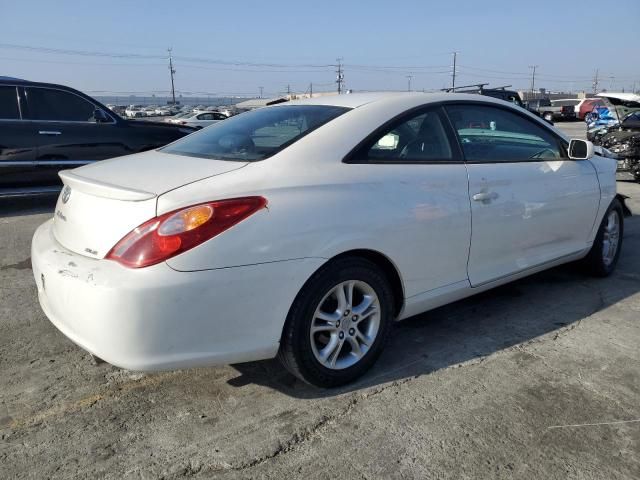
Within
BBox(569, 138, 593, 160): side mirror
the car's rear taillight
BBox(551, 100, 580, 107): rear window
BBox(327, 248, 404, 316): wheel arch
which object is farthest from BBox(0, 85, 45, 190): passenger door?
BBox(551, 100, 580, 107): rear window

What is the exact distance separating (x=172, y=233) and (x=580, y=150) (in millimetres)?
3139

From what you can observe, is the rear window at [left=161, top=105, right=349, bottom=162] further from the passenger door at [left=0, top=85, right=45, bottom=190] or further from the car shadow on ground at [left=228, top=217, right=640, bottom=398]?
the passenger door at [left=0, top=85, right=45, bottom=190]

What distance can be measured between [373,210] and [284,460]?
1245 millimetres

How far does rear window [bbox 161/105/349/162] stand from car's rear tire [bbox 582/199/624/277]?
2616mm

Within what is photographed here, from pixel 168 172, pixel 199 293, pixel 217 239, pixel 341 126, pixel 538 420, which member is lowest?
pixel 538 420

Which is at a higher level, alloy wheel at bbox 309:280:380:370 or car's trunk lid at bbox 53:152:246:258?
car's trunk lid at bbox 53:152:246:258

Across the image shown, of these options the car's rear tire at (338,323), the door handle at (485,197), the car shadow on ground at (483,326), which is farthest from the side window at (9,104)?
the door handle at (485,197)

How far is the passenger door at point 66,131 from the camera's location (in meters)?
6.99

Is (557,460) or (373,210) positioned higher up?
(373,210)

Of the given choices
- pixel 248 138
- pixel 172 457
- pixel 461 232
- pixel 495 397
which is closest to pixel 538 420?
pixel 495 397

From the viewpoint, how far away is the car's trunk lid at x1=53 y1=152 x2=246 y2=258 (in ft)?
7.86

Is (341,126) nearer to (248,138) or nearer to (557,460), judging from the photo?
(248,138)

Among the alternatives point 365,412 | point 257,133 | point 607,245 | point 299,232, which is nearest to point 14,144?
point 257,133

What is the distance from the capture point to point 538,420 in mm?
2623
